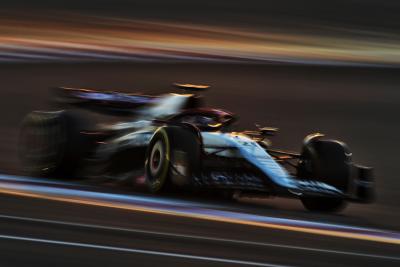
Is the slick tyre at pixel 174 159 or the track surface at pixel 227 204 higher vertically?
the slick tyre at pixel 174 159

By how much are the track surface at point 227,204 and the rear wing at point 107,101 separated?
3.12 ft

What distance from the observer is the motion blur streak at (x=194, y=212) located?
22.3 ft

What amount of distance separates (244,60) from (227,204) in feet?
43.5

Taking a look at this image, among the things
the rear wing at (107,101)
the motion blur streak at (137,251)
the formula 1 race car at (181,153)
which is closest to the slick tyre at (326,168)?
the formula 1 race car at (181,153)

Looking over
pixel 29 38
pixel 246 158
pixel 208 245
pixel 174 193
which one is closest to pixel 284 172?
pixel 246 158

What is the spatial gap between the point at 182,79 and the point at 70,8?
10302 millimetres

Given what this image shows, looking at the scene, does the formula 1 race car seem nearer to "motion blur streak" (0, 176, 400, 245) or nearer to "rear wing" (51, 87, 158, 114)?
"rear wing" (51, 87, 158, 114)

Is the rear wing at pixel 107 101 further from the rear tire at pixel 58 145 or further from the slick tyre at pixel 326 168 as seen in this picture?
the slick tyre at pixel 326 168

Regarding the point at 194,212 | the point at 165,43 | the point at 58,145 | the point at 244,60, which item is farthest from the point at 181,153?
the point at 165,43

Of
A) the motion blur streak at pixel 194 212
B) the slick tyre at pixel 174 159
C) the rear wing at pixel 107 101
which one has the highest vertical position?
the rear wing at pixel 107 101

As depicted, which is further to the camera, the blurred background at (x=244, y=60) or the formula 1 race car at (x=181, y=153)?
the blurred background at (x=244, y=60)

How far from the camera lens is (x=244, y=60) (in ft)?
68.7

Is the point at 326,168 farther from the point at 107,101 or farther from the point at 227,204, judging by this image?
the point at 107,101

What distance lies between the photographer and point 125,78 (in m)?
18.4
